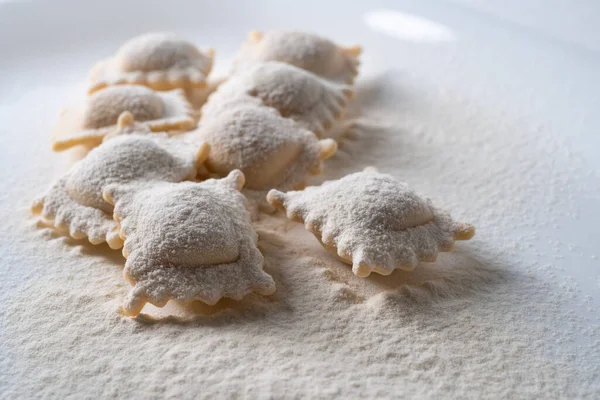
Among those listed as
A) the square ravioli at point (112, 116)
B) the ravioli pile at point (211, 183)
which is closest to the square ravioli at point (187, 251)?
the ravioli pile at point (211, 183)

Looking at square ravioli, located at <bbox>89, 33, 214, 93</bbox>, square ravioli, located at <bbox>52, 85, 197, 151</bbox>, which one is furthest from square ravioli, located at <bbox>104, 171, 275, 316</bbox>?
square ravioli, located at <bbox>89, 33, 214, 93</bbox>

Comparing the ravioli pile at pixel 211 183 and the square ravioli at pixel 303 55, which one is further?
the square ravioli at pixel 303 55

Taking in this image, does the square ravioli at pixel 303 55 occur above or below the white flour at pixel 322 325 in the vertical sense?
above

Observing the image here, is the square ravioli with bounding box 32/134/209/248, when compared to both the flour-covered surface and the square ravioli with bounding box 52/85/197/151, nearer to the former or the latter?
the flour-covered surface

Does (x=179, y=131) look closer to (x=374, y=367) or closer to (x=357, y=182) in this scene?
(x=357, y=182)

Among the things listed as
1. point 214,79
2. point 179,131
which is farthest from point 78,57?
point 179,131

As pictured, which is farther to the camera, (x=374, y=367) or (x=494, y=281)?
(x=494, y=281)

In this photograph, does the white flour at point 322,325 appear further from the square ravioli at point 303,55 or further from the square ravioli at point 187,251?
the square ravioli at point 303,55

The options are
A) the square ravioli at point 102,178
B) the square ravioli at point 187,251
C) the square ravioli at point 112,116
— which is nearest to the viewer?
the square ravioli at point 187,251
